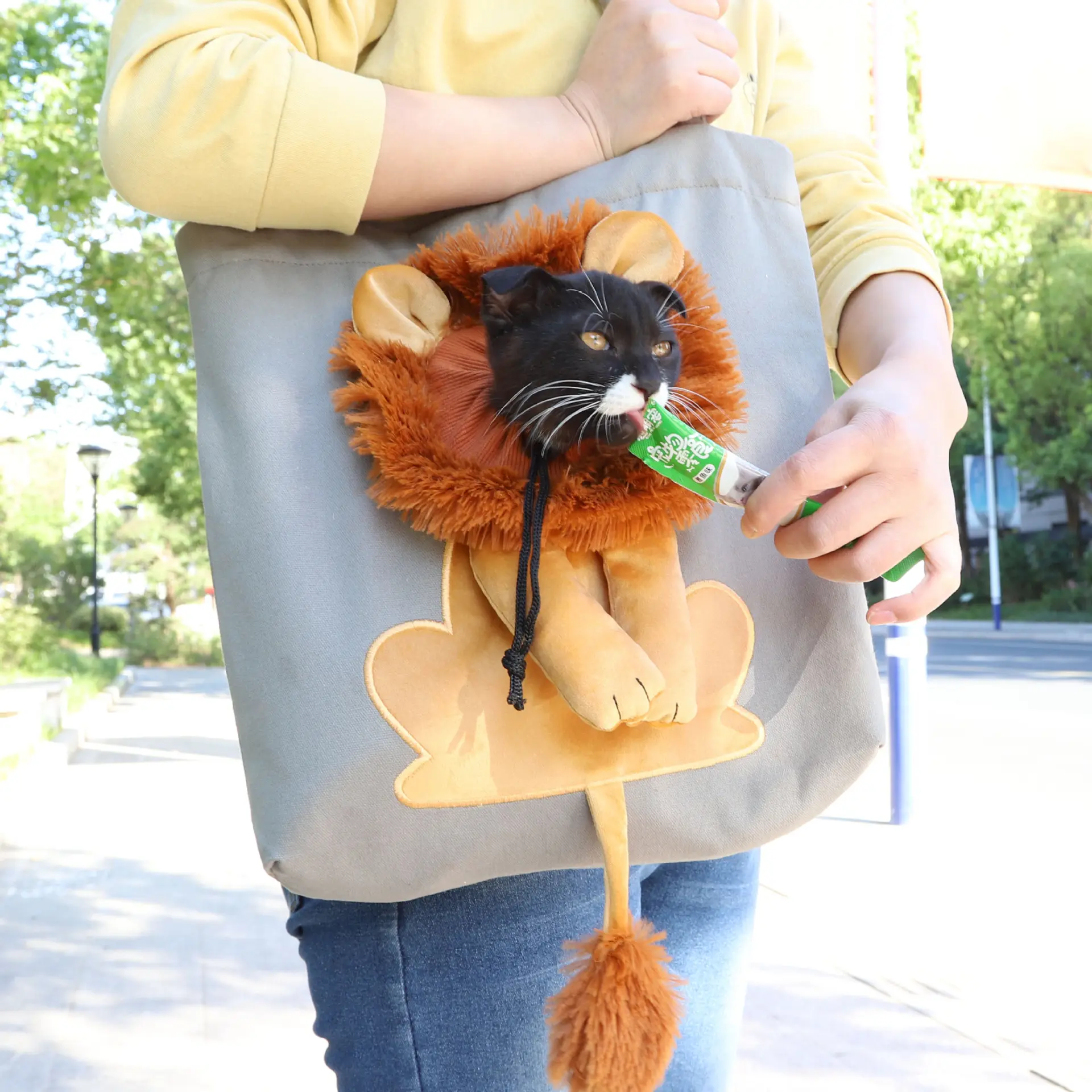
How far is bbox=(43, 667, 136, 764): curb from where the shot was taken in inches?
354

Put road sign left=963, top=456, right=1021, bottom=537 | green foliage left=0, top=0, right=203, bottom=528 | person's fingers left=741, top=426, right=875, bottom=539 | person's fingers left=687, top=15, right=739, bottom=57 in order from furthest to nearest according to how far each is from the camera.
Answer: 1. road sign left=963, top=456, right=1021, bottom=537
2. green foliage left=0, top=0, right=203, bottom=528
3. person's fingers left=687, top=15, right=739, bottom=57
4. person's fingers left=741, top=426, right=875, bottom=539

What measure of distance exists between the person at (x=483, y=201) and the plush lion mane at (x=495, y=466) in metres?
0.07

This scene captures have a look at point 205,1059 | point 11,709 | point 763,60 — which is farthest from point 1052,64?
point 11,709

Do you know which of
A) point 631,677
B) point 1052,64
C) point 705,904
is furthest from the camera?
point 1052,64

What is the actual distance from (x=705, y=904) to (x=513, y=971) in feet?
0.81

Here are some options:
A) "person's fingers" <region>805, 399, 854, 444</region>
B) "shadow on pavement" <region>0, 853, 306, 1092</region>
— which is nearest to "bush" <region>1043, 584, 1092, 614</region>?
"shadow on pavement" <region>0, 853, 306, 1092</region>

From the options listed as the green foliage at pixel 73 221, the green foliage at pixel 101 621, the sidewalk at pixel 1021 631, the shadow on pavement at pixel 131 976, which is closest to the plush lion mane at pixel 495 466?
the shadow on pavement at pixel 131 976

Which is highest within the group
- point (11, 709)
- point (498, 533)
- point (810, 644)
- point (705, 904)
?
point (498, 533)

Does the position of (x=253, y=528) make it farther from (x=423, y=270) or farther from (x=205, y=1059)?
(x=205, y=1059)

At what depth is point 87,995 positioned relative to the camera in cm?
375

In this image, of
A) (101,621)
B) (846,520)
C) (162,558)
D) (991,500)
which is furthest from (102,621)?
(846,520)

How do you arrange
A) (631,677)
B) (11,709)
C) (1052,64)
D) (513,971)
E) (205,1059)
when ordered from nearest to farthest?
(631,677) → (513,971) → (205,1059) → (1052,64) → (11,709)

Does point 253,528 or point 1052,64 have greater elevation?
point 1052,64

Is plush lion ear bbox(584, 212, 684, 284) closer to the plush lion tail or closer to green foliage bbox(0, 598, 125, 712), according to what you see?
the plush lion tail
